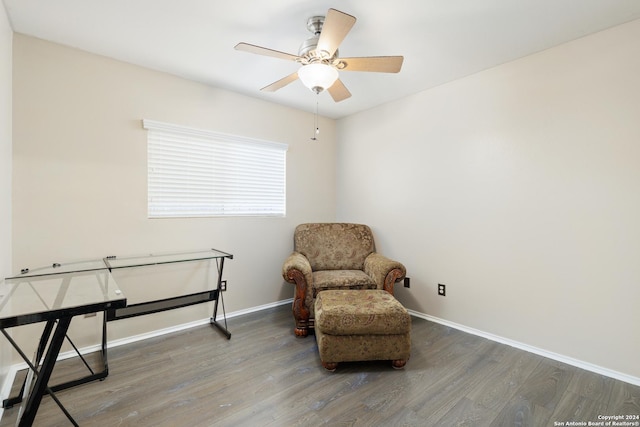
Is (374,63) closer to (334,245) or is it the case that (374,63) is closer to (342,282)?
(342,282)

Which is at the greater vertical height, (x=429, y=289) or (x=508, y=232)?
(x=508, y=232)

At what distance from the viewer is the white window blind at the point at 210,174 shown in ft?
8.61

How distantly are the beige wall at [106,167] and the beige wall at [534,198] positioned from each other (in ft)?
6.03

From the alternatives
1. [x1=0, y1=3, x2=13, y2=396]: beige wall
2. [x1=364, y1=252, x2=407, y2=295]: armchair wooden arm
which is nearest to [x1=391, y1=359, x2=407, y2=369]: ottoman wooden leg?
[x1=364, y1=252, x2=407, y2=295]: armchair wooden arm

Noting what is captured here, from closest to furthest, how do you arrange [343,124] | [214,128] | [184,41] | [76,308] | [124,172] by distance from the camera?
[76,308]
[184,41]
[124,172]
[214,128]
[343,124]

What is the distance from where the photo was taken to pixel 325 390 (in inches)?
72.9

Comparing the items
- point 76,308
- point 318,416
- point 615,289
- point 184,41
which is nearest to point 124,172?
point 184,41

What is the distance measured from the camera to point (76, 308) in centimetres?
121

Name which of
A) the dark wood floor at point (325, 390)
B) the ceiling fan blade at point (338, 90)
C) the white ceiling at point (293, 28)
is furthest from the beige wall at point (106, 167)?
the ceiling fan blade at point (338, 90)

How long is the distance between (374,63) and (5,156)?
2.47 meters

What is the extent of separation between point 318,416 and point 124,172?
7.93 ft

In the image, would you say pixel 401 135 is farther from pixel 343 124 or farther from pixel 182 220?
pixel 182 220

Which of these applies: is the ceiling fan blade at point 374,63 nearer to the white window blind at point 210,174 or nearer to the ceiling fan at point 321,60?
the ceiling fan at point 321,60

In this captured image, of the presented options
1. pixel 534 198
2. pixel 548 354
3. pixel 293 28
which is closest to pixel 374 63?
pixel 293 28
